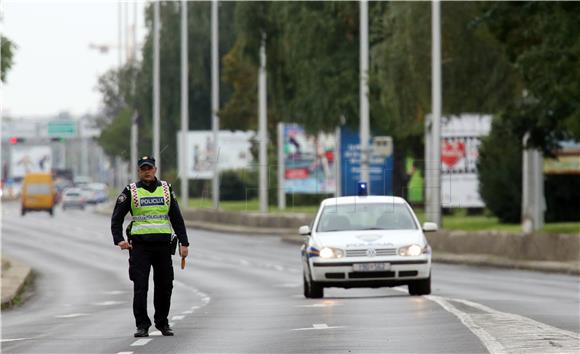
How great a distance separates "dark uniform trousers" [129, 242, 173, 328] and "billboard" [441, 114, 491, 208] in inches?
1752

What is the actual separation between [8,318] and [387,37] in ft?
118

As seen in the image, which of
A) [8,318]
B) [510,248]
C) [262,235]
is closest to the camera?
[8,318]

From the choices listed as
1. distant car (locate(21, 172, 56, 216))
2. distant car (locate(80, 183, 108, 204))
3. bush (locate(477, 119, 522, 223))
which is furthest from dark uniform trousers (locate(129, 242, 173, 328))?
distant car (locate(80, 183, 108, 204))

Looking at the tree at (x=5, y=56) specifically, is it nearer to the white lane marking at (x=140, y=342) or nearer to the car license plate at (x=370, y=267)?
the car license plate at (x=370, y=267)

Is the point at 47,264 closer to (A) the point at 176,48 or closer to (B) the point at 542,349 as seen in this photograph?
(B) the point at 542,349

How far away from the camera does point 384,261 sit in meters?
26.4

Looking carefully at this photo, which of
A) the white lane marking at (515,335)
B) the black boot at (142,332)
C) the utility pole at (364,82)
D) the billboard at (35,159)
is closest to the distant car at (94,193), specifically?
the billboard at (35,159)

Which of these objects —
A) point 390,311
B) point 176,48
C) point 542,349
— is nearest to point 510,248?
point 390,311

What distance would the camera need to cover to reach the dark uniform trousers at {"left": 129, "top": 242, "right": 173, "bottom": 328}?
1839 cm

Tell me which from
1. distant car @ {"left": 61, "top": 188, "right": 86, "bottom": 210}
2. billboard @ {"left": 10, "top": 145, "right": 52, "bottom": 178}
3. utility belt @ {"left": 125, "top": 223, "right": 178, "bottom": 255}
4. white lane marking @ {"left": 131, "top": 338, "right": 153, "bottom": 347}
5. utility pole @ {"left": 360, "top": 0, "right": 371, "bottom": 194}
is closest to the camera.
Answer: white lane marking @ {"left": 131, "top": 338, "right": 153, "bottom": 347}

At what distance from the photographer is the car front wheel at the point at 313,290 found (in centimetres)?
2741

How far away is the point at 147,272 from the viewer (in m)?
18.5

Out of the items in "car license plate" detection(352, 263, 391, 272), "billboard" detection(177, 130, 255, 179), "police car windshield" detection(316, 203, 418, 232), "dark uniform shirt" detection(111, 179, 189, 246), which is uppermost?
"billboard" detection(177, 130, 255, 179)

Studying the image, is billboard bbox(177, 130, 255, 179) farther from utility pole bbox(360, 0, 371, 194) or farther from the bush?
utility pole bbox(360, 0, 371, 194)
